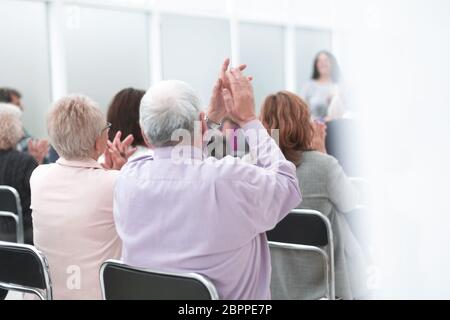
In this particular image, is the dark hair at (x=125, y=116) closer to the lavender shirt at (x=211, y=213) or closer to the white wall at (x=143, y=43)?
the lavender shirt at (x=211, y=213)

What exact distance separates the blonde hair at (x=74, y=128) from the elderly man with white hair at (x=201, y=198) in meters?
0.36

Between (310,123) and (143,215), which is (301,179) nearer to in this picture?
(310,123)

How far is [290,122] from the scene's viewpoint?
2.13 meters

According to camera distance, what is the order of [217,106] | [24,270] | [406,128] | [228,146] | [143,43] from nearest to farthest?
1. [406,128]
2. [217,106]
3. [24,270]
4. [228,146]
5. [143,43]

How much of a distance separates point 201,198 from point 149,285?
23 cm

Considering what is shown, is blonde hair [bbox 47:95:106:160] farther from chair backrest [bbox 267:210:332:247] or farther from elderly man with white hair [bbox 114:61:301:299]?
chair backrest [bbox 267:210:332:247]

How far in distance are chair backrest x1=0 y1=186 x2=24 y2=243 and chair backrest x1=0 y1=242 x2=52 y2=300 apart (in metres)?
0.95

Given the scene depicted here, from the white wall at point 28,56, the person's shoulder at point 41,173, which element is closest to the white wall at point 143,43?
the white wall at point 28,56

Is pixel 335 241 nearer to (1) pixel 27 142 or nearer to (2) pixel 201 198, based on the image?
(2) pixel 201 198

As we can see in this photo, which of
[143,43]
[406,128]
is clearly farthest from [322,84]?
[406,128]

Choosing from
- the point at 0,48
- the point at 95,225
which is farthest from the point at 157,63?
the point at 95,225

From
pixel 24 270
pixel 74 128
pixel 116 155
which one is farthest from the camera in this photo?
pixel 116 155

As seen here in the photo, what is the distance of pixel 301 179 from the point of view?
2084 mm
